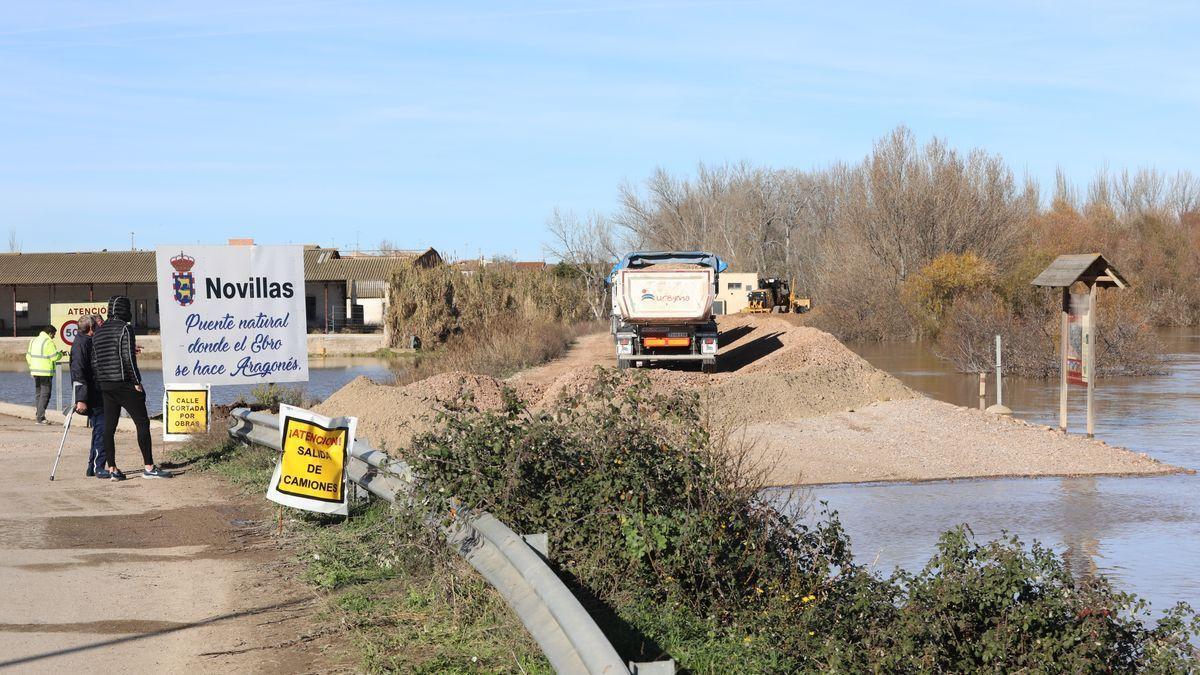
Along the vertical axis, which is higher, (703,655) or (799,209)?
(799,209)

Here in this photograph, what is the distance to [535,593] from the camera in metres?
5.45

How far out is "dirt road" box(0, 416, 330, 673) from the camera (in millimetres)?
5988

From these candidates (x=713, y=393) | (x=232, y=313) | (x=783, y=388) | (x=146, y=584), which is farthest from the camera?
(x=783, y=388)

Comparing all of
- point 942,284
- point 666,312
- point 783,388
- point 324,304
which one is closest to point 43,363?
point 783,388

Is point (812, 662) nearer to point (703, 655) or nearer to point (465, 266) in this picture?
point (703, 655)

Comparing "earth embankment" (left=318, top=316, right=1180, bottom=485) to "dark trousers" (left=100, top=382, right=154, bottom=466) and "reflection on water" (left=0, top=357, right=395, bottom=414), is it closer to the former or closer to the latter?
"dark trousers" (left=100, top=382, right=154, bottom=466)

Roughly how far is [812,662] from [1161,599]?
452 centimetres

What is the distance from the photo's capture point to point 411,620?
6527 mm

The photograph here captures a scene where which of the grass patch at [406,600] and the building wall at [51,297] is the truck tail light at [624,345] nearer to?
the grass patch at [406,600]

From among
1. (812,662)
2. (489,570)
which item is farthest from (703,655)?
(489,570)

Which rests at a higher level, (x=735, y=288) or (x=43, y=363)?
(x=735, y=288)

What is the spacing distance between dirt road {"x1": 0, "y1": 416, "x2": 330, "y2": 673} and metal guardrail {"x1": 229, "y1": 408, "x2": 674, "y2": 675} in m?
0.92

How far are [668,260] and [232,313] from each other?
771 inches

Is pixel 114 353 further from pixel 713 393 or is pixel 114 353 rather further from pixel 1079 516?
pixel 1079 516
